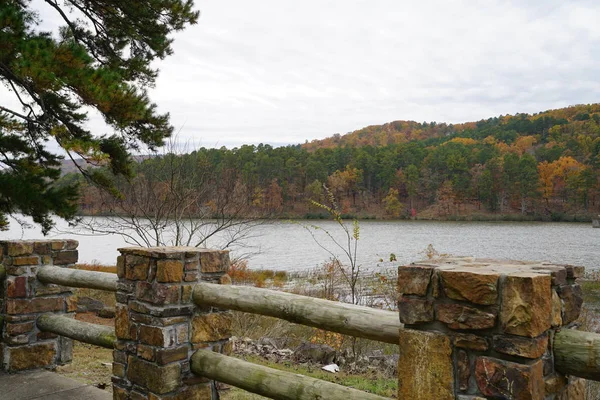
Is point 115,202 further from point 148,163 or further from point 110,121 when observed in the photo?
point 110,121

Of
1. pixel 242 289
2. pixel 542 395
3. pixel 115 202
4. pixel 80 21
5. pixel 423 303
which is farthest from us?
pixel 115 202

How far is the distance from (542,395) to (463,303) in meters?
0.43

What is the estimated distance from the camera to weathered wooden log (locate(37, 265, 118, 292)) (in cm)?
382

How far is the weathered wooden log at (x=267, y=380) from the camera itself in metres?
2.47

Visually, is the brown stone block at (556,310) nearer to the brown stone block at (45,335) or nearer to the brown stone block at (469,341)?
the brown stone block at (469,341)

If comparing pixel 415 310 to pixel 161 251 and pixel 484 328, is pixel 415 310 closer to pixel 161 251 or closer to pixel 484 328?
pixel 484 328

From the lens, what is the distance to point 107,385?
4.25 metres

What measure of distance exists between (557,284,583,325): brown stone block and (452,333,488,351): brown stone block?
0.39 m

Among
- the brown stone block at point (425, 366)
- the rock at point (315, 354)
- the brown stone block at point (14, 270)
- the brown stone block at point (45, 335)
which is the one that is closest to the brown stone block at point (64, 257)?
the brown stone block at point (14, 270)

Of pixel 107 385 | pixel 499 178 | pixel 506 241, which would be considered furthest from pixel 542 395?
pixel 499 178

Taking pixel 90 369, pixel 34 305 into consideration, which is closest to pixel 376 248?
pixel 90 369

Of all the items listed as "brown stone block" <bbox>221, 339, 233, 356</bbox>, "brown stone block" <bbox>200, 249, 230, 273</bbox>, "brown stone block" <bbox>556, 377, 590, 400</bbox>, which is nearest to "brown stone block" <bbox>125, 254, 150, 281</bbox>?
"brown stone block" <bbox>200, 249, 230, 273</bbox>

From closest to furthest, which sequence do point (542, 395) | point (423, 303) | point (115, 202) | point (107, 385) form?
point (542, 395) < point (423, 303) < point (107, 385) < point (115, 202)

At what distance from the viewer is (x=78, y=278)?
4.18 m
